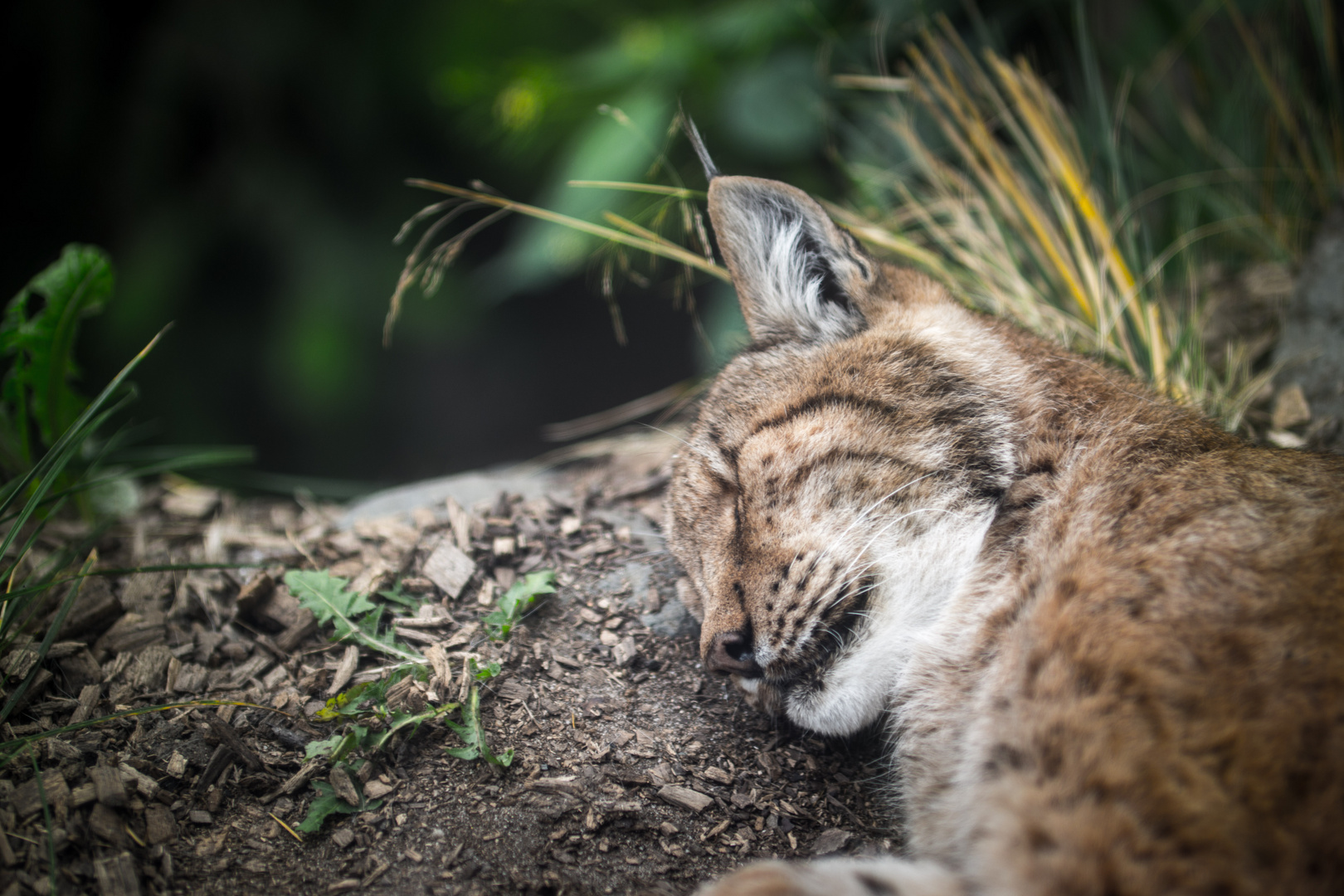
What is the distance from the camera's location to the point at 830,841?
2.42 m

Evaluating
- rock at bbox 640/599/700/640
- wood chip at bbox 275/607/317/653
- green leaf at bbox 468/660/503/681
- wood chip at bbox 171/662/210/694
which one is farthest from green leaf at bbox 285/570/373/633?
rock at bbox 640/599/700/640

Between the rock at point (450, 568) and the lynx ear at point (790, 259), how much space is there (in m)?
1.45

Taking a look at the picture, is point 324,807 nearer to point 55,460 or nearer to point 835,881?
point 835,881

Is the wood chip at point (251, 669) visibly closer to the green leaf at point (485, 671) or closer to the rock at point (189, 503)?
the green leaf at point (485, 671)

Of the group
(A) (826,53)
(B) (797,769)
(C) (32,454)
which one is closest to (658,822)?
(B) (797,769)

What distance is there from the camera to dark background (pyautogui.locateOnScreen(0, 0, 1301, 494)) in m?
4.82

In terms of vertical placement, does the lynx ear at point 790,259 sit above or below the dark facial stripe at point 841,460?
above

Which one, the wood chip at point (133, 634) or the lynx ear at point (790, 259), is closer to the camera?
the wood chip at point (133, 634)

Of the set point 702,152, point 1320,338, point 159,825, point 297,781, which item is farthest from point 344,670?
point 1320,338

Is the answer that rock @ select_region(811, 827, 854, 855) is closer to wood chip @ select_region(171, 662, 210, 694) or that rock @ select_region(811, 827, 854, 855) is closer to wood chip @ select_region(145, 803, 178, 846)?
wood chip @ select_region(145, 803, 178, 846)

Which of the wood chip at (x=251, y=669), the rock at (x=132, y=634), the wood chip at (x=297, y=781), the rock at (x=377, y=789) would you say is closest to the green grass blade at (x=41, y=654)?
the rock at (x=132, y=634)

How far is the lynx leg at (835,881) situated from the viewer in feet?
6.18

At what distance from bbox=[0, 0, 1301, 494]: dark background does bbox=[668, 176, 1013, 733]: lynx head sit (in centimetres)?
167

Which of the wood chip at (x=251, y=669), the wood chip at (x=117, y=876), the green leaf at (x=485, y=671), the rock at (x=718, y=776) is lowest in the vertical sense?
the rock at (x=718, y=776)
